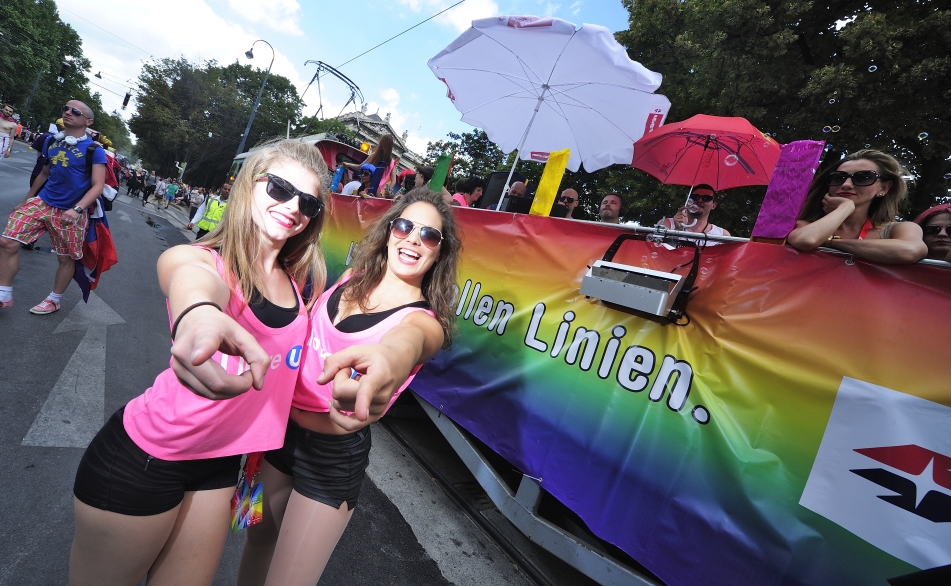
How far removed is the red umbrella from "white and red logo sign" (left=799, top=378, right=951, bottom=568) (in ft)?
12.8

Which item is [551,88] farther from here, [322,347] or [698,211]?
[322,347]

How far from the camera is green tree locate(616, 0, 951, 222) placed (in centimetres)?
699

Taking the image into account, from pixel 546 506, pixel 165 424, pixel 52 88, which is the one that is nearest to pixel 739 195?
pixel 546 506

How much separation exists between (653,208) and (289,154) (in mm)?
11395

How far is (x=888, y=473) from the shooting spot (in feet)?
5.22

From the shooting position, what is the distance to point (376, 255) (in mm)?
1909

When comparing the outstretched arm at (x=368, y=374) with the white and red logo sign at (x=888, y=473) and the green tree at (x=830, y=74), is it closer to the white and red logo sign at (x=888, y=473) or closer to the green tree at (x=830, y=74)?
the white and red logo sign at (x=888, y=473)

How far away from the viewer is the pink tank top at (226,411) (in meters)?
1.26

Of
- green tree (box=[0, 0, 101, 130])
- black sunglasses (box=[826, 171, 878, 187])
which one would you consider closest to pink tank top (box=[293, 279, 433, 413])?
black sunglasses (box=[826, 171, 878, 187])

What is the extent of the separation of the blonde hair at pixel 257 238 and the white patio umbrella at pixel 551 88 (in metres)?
2.89

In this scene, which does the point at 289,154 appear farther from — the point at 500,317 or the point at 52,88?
the point at 52,88

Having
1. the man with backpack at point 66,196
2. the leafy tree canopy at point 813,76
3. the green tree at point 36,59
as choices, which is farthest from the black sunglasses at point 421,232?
the green tree at point 36,59

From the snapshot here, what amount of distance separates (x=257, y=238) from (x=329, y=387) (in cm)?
59

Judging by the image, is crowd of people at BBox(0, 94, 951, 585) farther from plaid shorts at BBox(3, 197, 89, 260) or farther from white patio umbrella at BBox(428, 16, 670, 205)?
plaid shorts at BBox(3, 197, 89, 260)
